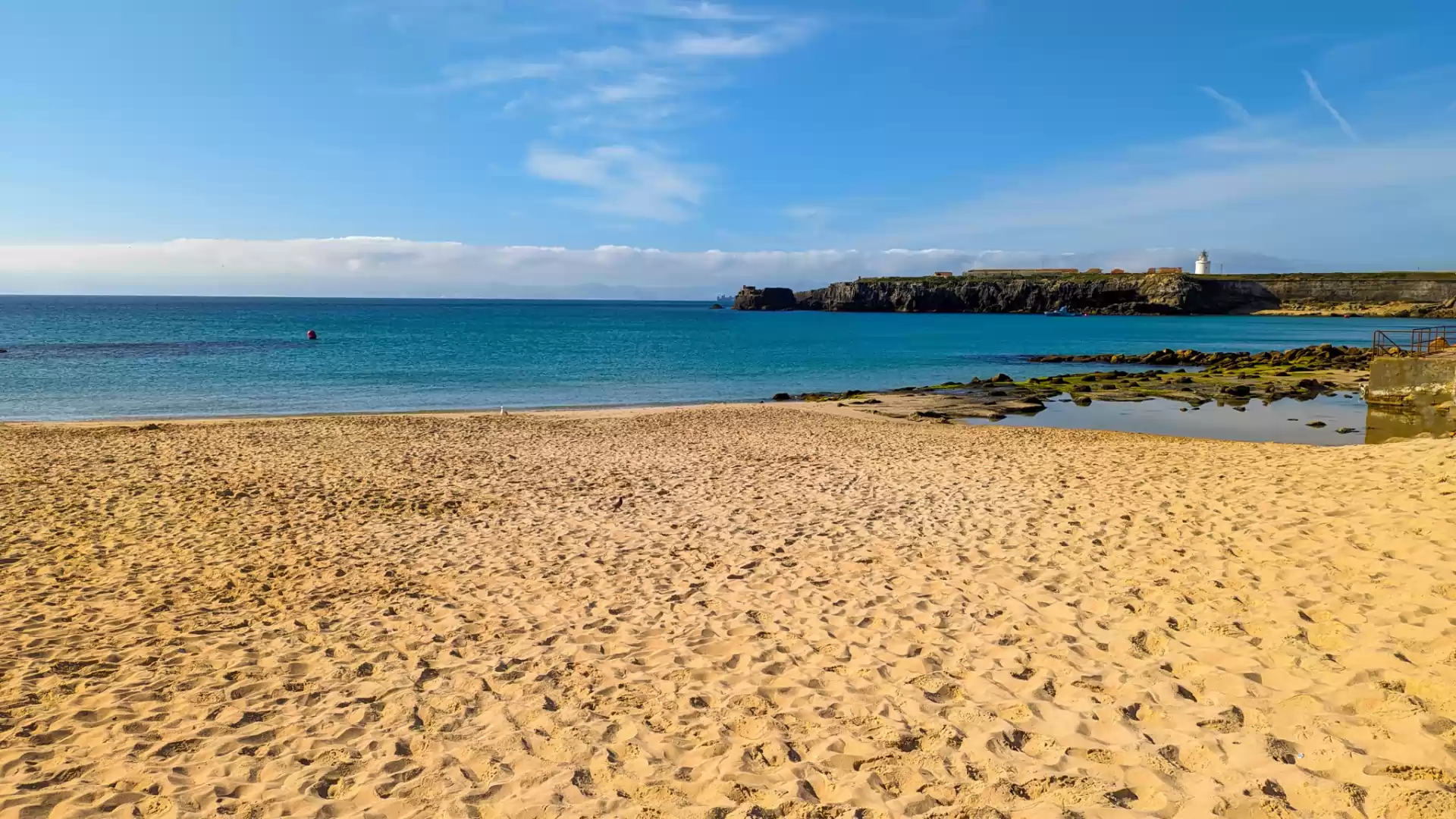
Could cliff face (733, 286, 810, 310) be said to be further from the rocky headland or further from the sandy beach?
the sandy beach

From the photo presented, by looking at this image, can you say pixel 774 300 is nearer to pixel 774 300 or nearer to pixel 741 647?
pixel 774 300

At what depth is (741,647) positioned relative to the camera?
6.41 meters

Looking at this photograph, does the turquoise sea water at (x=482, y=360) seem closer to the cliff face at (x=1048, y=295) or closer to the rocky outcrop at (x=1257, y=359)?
the rocky outcrop at (x=1257, y=359)

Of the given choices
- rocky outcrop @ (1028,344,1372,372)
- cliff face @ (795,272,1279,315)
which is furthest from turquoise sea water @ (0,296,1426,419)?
cliff face @ (795,272,1279,315)

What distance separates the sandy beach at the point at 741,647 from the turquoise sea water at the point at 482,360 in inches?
750

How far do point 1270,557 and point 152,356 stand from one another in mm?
53627

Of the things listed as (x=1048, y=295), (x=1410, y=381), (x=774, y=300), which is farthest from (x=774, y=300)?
(x=1410, y=381)

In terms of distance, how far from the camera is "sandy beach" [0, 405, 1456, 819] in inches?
174

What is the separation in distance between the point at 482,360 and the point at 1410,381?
43.4 metres

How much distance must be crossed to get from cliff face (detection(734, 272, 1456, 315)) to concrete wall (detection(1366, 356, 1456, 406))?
11611 cm

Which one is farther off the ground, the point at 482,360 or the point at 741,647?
the point at 482,360

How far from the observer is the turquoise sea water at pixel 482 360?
30.3 metres

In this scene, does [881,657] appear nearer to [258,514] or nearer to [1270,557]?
[1270,557]

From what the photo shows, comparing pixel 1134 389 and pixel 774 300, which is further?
pixel 774 300
